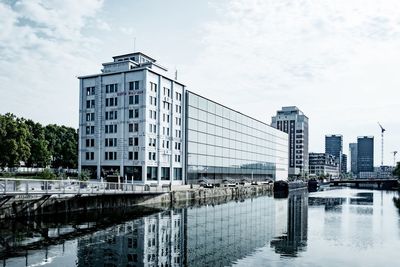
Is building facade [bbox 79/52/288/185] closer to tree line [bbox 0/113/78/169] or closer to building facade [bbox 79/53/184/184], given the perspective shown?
building facade [bbox 79/53/184/184]

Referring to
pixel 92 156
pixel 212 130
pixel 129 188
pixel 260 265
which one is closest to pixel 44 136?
pixel 92 156

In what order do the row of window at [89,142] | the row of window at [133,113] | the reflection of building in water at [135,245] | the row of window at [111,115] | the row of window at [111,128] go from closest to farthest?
the reflection of building in water at [135,245] < the row of window at [133,113] < the row of window at [111,128] < the row of window at [111,115] < the row of window at [89,142]

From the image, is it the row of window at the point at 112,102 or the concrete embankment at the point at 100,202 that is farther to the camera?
the row of window at the point at 112,102

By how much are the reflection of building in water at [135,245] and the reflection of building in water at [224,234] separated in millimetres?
1631

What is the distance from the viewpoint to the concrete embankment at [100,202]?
49219 millimetres

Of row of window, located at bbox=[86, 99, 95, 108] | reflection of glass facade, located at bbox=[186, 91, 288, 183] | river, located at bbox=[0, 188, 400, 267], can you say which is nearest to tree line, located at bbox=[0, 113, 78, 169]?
row of window, located at bbox=[86, 99, 95, 108]

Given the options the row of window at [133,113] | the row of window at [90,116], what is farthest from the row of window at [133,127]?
the row of window at [90,116]

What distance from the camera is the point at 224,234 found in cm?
4806

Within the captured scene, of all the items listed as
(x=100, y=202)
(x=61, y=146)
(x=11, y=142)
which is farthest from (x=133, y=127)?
(x=61, y=146)

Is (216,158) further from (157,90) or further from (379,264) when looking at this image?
(379,264)

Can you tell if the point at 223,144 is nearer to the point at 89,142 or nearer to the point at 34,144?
the point at 89,142

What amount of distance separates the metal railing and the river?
3744mm

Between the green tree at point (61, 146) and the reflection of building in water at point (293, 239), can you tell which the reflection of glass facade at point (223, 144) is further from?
the reflection of building in water at point (293, 239)

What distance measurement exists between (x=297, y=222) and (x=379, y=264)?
85.4ft
